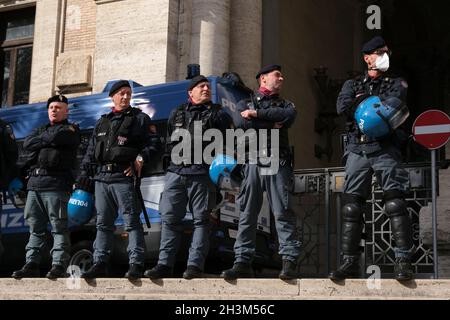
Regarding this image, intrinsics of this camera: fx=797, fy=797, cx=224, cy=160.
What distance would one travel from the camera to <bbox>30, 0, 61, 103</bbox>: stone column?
14.6 m

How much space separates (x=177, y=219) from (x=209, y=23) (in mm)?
6425

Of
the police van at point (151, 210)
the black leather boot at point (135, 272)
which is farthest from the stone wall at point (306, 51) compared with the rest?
the black leather boot at point (135, 272)

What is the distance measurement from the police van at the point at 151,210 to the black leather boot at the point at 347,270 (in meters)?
3.23

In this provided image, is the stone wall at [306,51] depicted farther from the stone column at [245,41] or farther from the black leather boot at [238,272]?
the black leather boot at [238,272]

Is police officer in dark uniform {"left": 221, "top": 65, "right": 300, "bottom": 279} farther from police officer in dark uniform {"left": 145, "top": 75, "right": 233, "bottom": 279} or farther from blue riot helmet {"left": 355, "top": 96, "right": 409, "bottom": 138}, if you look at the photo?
blue riot helmet {"left": 355, "top": 96, "right": 409, "bottom": 138}

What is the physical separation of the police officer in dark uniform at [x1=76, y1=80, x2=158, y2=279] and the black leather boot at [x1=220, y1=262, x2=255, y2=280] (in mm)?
1004

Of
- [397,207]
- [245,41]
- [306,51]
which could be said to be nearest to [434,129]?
[397,207]

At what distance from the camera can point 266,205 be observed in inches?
435

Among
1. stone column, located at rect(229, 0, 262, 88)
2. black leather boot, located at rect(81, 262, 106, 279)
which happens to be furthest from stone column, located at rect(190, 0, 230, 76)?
black leather boot, located at rect(81, 262, 106, 279)

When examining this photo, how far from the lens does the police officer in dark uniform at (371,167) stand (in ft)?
22.2

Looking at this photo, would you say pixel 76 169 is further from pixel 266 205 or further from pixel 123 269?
pixel 266 205

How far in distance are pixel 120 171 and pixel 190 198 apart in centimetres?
80
